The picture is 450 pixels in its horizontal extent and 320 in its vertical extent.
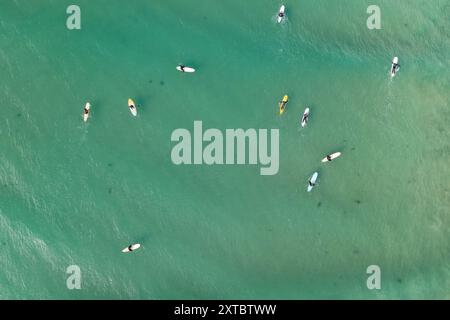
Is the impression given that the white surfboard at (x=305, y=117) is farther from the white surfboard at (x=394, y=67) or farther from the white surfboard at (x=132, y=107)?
the white surfboard at (x=132, y=107)

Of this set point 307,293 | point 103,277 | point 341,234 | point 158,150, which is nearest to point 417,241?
point 341,234

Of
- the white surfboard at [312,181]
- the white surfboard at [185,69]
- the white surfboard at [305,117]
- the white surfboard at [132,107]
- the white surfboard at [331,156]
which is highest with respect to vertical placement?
the white surfboard at [185,69]

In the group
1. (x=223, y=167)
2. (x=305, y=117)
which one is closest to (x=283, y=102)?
(x=305, y=117)

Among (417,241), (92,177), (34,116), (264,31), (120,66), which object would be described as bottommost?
(417,241)

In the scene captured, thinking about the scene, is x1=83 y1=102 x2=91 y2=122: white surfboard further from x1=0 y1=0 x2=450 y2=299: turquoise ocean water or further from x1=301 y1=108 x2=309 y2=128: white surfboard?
x1=301 y1=108 x2=309 y2=128: white surfboard

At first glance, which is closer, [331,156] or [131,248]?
[131,248]

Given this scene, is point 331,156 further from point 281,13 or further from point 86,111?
point 86,111

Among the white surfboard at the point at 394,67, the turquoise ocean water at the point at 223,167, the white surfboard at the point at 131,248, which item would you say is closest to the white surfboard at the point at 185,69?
the turquoise ocean water at the point at 223,167

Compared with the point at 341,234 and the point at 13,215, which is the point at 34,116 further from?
the point at 341,234
